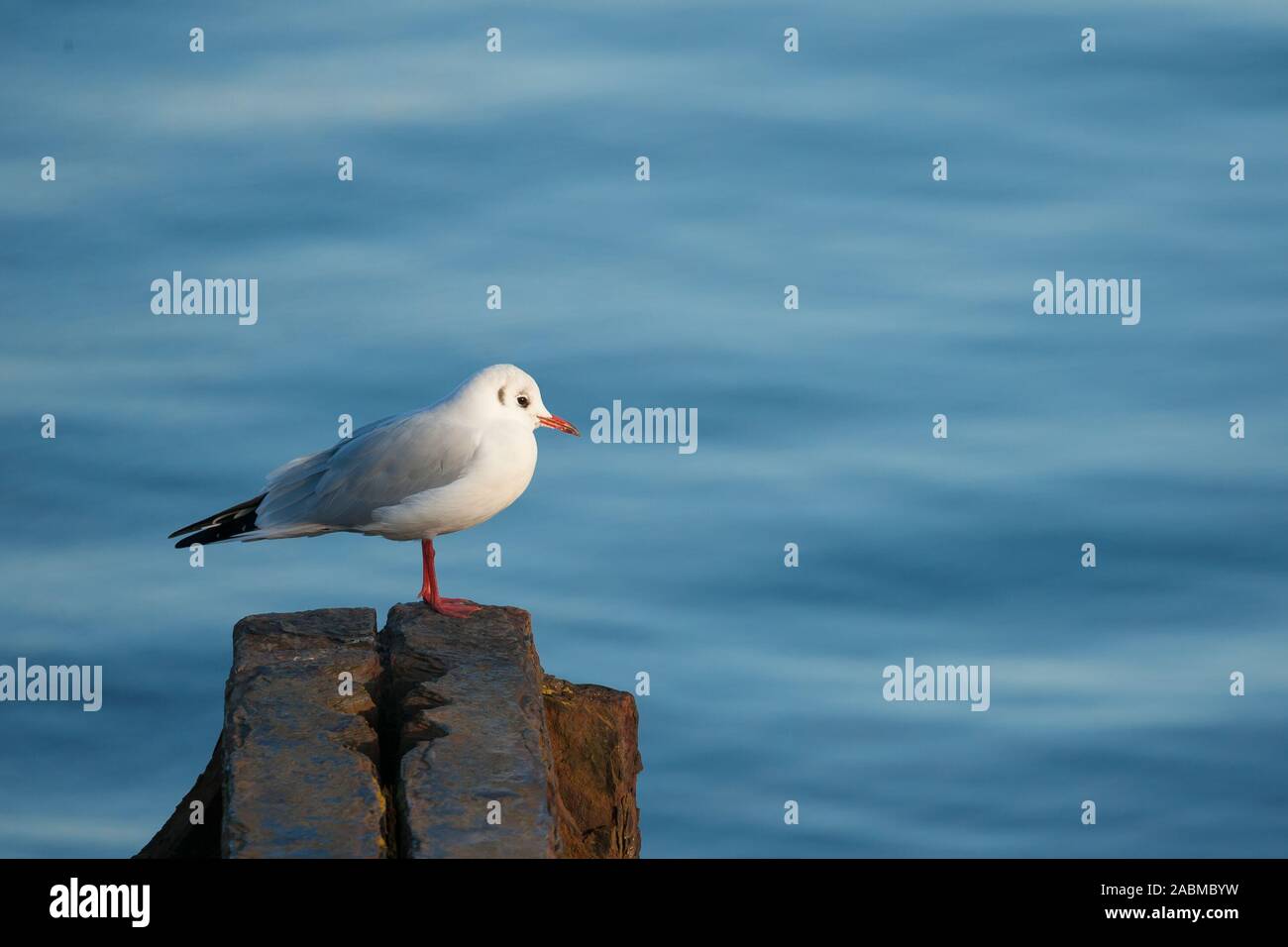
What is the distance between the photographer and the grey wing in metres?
10.4

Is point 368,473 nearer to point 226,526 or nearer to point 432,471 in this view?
point 432,471

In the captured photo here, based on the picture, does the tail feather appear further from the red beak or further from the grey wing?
the red beak

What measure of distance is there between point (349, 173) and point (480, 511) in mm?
12247

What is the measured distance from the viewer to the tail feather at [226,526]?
10.9m

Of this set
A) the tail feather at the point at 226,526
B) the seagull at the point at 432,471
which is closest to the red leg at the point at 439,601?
the seagull at the point at 432,471

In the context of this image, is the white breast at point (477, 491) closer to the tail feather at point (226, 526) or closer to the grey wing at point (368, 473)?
the grey wing at point (368, 473)

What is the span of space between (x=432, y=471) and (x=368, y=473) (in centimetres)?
37

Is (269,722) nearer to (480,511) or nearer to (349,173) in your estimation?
(480,511)

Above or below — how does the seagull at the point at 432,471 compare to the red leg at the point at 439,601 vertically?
above

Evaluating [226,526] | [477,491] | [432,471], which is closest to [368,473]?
[432,471]

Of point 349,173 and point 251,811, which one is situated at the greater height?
point 349,173

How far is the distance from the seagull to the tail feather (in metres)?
0.15

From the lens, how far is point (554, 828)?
25.7ft
